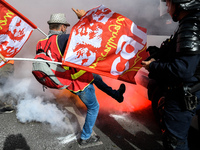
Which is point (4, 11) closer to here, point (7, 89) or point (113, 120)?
point (7, 89)

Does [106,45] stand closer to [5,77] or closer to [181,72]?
[181,72]

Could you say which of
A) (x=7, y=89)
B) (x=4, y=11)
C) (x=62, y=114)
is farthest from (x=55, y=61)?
(x=7, y=89)

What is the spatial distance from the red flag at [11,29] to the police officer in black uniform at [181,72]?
1980mm

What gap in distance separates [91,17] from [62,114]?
2089 mm

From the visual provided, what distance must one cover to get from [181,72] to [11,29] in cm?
235

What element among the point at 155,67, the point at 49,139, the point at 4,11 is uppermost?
the point at 4,11

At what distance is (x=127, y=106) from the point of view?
3.69 meters

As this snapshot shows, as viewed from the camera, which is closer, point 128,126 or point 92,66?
point 92,66

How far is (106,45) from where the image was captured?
2.01 meters

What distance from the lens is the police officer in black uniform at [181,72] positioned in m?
1.38

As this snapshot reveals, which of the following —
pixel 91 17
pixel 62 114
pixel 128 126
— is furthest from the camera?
pixel 62 114

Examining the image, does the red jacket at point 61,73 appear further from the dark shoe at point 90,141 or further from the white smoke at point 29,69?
the white smoke at point 29,69

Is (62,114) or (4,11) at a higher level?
(4,11)

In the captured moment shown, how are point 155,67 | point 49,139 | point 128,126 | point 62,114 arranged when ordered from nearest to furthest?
point 155,67 → point 49,139 → point 128,126 → point 62,114
